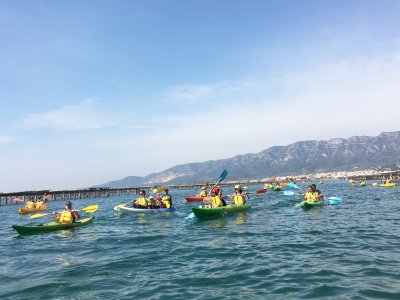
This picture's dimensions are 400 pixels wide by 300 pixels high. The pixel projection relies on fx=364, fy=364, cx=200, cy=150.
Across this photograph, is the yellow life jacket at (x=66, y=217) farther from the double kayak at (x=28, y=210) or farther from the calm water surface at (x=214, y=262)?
the double kayak at (x=28, y=210)

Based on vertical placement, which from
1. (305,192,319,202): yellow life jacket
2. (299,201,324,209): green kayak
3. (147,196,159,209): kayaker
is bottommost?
(299,201,324,209): green kayak

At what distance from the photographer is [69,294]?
1012cm

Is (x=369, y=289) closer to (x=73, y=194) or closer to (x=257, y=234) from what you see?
(x=257, y=234)

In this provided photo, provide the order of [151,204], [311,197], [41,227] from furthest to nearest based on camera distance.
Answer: [151,204], [311,197], [41,227]

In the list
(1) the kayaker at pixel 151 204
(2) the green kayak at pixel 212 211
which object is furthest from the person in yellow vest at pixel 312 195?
(1) the kayaker at pixel 151 204

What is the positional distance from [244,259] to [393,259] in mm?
4820

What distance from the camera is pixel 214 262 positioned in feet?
41.8

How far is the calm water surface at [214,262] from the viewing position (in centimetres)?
970

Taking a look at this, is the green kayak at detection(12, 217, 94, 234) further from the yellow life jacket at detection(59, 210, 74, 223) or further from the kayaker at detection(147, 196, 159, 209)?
the kayaker at detection(147, 196, 159, 209)

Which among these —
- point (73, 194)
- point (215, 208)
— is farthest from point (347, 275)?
point (73, 194)

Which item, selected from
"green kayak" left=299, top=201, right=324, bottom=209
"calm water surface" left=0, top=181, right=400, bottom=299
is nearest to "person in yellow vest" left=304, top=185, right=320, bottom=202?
"green kayak" left=299, top=201, right=324, bottom=209

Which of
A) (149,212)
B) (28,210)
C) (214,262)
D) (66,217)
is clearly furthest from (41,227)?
(28,210)

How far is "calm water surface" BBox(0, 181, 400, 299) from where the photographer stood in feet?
31.8

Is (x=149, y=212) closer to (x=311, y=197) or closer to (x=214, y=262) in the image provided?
(x=311, y=197)
